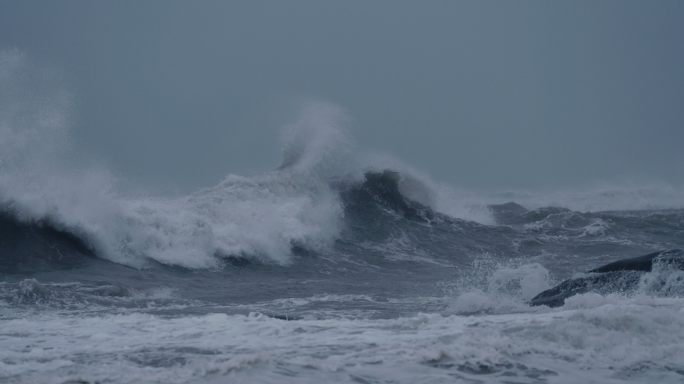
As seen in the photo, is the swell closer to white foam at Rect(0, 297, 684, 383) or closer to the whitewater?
the whitewater

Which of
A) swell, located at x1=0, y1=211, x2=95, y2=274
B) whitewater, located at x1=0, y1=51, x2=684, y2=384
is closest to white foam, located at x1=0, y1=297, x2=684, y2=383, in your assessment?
whitewater, located at x1=0, y1=51, x2=684, y2=384

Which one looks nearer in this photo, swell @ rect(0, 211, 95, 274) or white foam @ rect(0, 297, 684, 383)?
white foam @ rect(0, 297, 684, 383)

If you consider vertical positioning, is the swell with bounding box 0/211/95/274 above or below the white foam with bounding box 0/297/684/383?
above

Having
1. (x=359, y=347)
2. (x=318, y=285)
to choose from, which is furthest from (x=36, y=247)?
(x=359, y=347)

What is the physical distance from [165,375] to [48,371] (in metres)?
0.92

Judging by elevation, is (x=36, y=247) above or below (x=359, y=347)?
above

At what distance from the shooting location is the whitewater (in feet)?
15.7

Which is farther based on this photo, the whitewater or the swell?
the swell

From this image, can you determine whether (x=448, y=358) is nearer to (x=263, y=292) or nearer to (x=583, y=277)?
→ (x=583, y=277)

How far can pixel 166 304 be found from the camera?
8.03 meters

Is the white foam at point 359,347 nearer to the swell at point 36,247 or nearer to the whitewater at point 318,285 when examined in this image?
the whitewater at point 318,285

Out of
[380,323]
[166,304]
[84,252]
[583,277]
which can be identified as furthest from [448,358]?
[84,252]

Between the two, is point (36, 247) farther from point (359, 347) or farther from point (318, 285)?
point (359, 347)

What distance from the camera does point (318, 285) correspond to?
10.3 metres
